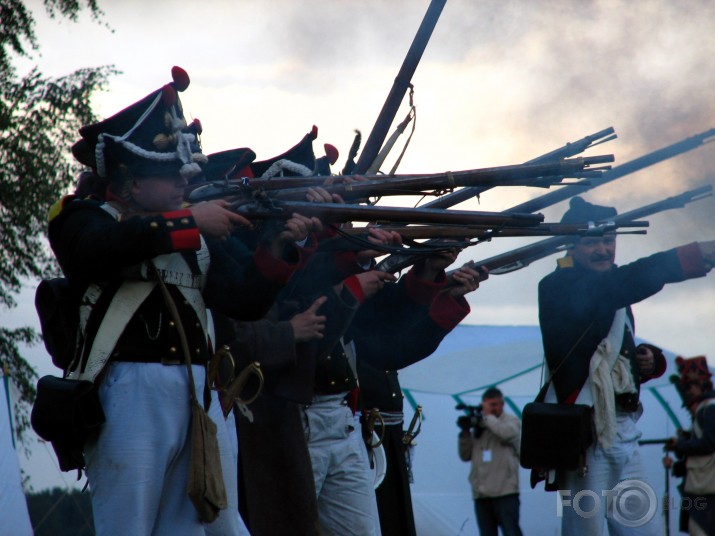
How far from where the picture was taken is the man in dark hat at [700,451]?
29.0ft

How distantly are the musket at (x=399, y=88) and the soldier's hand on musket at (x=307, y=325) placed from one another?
75 cm

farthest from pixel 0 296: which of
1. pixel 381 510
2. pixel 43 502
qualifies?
pixel 381 510

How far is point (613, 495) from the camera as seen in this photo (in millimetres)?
6141

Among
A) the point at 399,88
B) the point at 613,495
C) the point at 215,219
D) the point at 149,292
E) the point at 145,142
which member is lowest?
the point at 613,495

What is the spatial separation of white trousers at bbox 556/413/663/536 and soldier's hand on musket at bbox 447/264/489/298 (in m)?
1.11

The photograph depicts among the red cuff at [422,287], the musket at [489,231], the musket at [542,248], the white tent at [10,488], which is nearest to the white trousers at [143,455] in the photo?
the musket at [489,231]

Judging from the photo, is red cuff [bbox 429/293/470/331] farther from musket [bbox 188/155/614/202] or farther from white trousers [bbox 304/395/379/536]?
musket [bbox 188/155/614/202]

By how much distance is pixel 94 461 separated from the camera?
3730 millimetres

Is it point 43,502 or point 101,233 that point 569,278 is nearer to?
point 101,233

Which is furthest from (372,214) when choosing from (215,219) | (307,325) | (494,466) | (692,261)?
(494,466)

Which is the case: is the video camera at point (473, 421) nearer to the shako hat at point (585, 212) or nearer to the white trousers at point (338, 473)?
the shako hat at point (585, 212)

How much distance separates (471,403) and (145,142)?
30.8 feet

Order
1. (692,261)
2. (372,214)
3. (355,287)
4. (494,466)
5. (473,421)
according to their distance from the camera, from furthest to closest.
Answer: (473,421), (494,466), (692,261), (355,287), (372,214)

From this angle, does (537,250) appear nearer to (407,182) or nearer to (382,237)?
(382,237)
